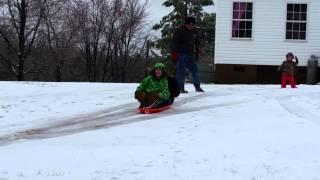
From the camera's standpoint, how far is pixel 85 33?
183 ft

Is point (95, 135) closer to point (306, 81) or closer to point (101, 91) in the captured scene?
point (101, 91)

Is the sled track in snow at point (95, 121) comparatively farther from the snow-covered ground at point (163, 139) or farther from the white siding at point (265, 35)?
the white siding at point (265, 35)

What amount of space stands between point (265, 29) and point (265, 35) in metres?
0.27

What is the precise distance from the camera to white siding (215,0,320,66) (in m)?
28.2

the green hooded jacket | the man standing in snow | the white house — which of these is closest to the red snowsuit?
the man standing in snow

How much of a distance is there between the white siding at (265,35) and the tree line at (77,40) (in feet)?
80.8

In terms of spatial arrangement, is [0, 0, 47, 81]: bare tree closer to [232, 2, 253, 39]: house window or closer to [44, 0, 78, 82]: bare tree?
[44, 0, 78, 82]: bare tree

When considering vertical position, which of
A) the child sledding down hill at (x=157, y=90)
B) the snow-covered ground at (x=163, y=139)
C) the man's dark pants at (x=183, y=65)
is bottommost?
the snow-covered ground at (x=163, y=139)

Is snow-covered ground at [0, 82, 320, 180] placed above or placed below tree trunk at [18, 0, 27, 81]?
below

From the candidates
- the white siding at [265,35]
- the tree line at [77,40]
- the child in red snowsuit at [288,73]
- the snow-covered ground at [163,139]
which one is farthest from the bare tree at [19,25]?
the snow-covered ground at [163,139]

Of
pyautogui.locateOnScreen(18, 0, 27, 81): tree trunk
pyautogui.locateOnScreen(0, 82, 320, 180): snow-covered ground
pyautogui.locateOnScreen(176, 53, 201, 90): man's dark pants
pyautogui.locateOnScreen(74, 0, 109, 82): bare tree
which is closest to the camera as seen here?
pyautogui.locateOnScreen(0, 82, 320, 180): snow-covered ground

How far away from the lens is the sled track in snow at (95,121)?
358 inches

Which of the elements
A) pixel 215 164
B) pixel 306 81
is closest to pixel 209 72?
pixel 306 81

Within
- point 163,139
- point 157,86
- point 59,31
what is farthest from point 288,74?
point 59,31
